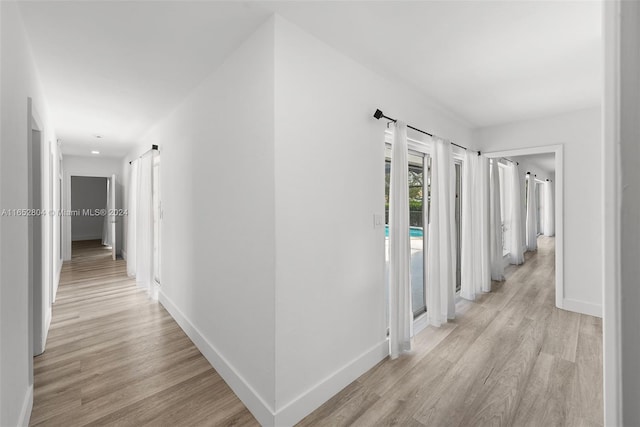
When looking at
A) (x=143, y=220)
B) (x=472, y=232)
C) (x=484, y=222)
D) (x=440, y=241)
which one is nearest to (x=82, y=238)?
(x=143, y=220)

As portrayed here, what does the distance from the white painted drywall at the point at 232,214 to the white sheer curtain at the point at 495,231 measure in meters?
4.44

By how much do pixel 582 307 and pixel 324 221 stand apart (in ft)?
12.2

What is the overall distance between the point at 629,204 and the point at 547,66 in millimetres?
2834

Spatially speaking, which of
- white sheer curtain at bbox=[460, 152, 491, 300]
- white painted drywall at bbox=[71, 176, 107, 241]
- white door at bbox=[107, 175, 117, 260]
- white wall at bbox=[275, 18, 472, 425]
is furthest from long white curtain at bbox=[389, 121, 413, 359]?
white painted drywall at bbox=[71, 176, 107, 241]

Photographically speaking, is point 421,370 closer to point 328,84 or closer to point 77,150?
point 328,84

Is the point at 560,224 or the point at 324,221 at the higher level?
the point at 324,221

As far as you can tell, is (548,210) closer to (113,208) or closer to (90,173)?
(113,208)

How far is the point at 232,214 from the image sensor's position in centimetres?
211

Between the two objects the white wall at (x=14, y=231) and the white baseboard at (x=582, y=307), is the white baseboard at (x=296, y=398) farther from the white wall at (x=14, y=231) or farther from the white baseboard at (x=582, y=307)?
the white baseboard at (x=582, y=307)

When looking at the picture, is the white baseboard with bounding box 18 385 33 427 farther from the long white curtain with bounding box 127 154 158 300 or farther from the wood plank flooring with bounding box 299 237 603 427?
the long white curtain with bounding box 127 154 158 300

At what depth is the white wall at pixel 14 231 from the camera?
1.36 m

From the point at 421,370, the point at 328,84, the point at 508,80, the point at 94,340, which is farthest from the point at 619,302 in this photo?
the point at 94,340

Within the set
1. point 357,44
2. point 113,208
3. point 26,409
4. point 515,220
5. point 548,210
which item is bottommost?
point 26,409

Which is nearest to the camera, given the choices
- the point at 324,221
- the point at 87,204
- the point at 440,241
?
the point at 324,221
